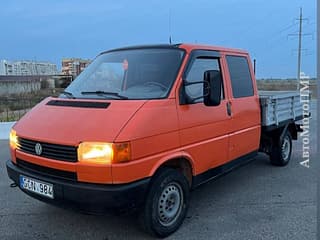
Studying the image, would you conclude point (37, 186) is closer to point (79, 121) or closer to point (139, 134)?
point (79, 121)

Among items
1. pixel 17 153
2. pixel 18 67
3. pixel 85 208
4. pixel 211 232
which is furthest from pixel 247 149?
pixel 18 67

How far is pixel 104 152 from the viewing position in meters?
3.14

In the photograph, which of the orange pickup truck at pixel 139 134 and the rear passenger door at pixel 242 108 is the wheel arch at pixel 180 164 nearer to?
the orange pickup truck at pixel 139 134

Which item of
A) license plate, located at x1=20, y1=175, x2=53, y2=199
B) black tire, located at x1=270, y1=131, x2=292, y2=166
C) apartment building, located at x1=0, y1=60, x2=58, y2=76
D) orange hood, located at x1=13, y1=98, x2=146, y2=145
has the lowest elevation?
black tire, located at x1=270, y1=131, x2=292, y2=166

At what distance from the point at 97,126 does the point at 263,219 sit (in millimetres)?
2216

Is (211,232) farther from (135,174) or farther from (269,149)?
(269,149)

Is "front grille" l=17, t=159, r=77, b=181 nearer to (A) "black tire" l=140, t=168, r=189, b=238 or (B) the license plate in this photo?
(B) the license plate

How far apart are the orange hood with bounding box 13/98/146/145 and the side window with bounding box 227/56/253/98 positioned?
5.85 feet

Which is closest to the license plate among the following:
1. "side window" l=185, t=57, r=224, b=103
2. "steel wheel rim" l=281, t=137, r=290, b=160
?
"side window" l=185, t=57, r=224, b=103

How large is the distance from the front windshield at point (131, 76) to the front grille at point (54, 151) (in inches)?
31.0

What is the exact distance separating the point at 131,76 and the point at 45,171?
4.62 feet

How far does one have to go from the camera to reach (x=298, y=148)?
26.7ft

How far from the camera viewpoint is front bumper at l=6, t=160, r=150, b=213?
10.3 feet

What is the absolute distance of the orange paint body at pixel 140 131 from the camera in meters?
3.20
